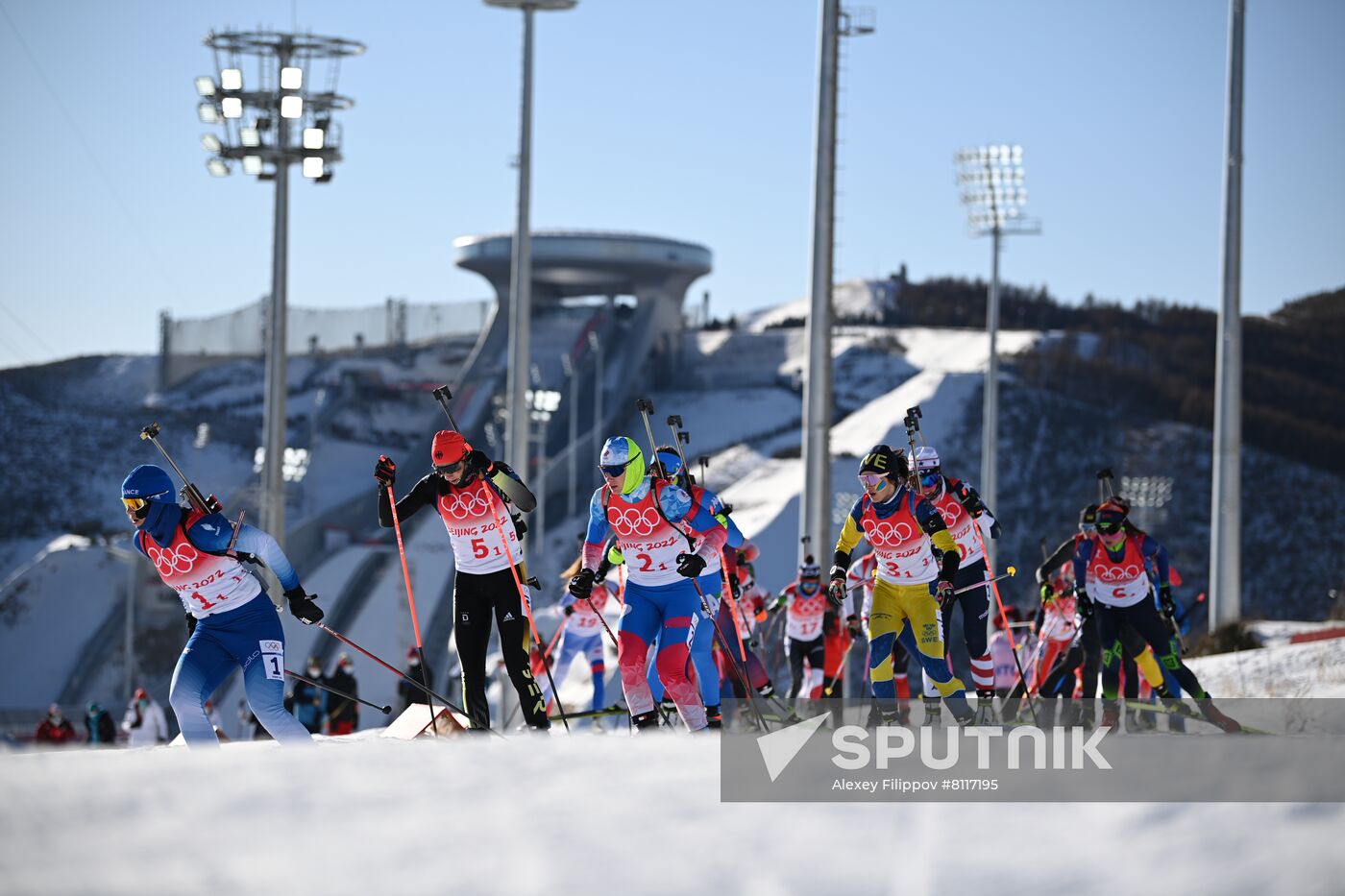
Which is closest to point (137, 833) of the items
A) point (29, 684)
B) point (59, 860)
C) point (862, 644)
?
point (59, 860)

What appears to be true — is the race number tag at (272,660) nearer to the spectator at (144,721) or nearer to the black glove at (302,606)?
the black glove at (302,606)

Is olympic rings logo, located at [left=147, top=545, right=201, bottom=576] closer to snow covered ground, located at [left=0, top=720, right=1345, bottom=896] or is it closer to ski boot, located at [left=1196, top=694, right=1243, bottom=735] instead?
snow covered ground, located at [left=0, top=720, right=1345, bottom=896]

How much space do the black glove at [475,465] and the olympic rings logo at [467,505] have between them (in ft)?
0.52

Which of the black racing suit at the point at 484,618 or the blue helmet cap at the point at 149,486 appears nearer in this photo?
the blue helmet cap at the point at 149,486

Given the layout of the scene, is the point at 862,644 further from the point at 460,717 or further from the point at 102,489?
the point at 102,489

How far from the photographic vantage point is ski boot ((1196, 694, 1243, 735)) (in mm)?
11852

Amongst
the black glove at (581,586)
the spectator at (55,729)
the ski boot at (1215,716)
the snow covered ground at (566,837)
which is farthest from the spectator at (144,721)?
the snow covered ground at (566,837)

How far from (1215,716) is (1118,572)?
1.40 meters

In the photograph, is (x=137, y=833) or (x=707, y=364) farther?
(x=707, y=364)

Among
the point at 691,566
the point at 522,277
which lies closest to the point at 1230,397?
the point at 522,277

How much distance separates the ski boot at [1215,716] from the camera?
38.9 feet

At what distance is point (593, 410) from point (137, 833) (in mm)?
68770

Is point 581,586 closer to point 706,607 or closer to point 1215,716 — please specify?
point 706,607

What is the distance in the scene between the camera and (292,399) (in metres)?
92.1
